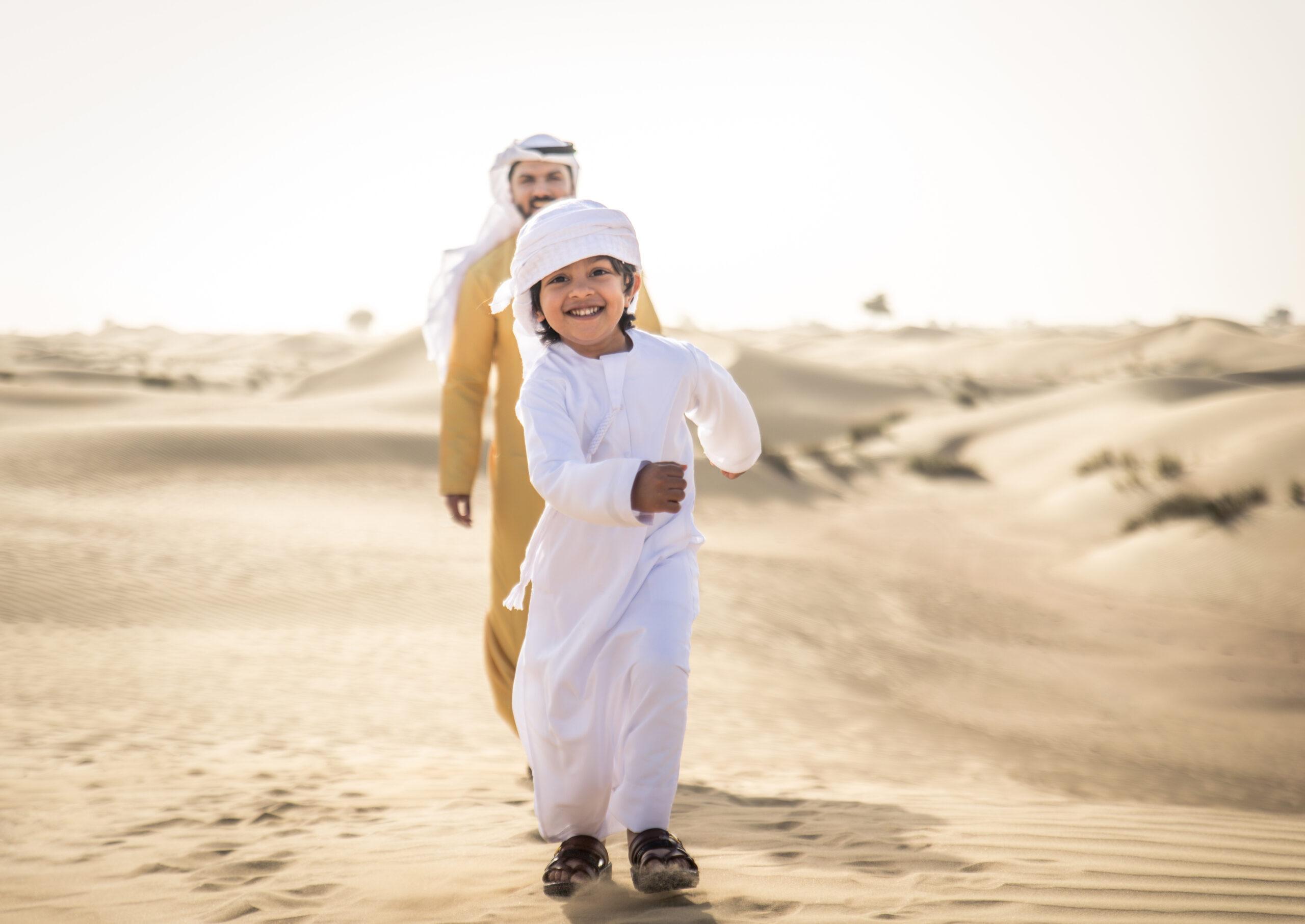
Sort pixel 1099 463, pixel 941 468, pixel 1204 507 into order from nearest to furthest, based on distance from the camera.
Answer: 1. pixel 1204 507
2. pixel 1099 463
3. pixel 941 468

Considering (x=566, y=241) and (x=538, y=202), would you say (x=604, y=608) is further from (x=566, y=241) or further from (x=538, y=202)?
(x=538, y=202)

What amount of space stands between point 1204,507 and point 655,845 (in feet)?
36.4

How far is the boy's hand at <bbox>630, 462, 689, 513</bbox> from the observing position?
2580mm

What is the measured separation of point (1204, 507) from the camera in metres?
12.2

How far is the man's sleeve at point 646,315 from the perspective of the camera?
4490mm

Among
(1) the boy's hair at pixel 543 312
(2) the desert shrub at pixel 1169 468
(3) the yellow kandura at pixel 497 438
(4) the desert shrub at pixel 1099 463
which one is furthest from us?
(4) the desert shrub at pixel 1099 463

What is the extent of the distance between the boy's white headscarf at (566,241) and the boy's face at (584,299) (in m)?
0.03

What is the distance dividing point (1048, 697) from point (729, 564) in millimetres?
4237

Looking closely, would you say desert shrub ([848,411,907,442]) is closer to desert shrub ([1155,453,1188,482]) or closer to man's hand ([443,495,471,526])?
desert shrub ([1155,453,1188,482])

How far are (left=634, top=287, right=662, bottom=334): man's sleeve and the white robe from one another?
1.44 meters

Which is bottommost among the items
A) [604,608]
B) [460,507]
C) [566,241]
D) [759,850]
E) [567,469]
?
[759,850]

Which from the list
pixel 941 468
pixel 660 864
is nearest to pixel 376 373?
pixel 941 468

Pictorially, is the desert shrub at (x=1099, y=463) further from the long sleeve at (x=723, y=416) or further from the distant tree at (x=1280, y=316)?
the distant tree at (x=1280, y=316)

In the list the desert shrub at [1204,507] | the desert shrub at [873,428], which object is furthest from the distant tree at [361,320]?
the desert shrub at [1204,507]
